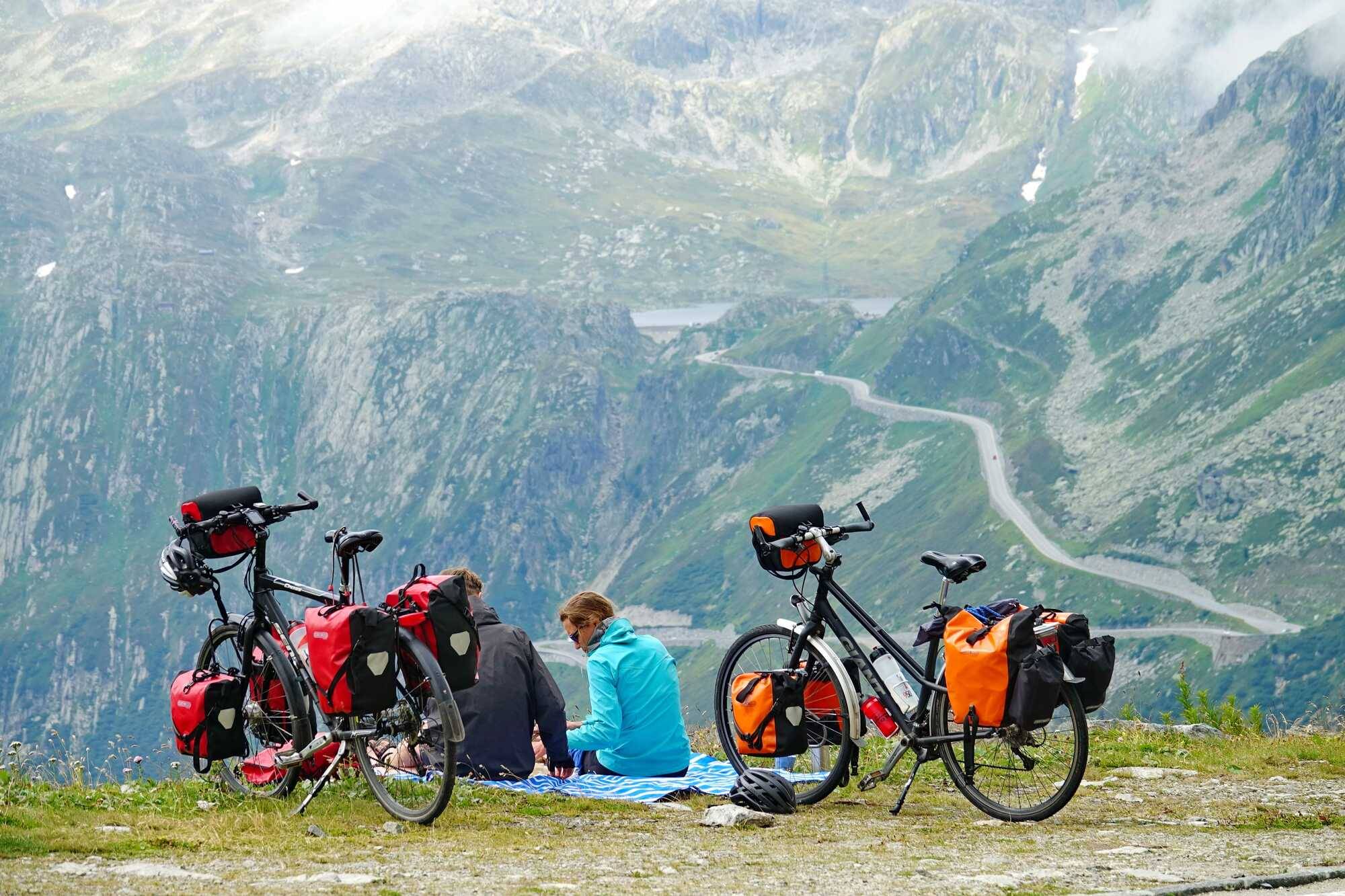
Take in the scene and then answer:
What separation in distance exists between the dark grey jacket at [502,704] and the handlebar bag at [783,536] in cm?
268

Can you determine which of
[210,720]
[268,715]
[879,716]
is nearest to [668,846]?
[879,716]

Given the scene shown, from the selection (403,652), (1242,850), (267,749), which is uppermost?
(403,652)

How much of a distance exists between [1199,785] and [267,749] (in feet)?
33.9

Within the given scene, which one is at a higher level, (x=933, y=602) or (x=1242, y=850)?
(x=933, y=602)

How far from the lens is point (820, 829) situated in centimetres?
1341

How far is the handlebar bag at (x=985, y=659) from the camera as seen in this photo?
42.2 feet

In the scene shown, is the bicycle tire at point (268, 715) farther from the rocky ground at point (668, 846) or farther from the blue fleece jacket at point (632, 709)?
the blue fleece jacket at point (632, 709)

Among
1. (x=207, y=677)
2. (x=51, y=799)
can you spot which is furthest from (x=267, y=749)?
(x=51, y=799)

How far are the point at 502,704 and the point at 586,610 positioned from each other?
1.35m

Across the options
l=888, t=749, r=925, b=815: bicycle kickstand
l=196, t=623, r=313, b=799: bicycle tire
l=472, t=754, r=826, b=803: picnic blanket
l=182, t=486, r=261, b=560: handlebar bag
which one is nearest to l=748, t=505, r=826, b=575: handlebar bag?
l=888, t=749, r=925, b=815: bicycle kickstand

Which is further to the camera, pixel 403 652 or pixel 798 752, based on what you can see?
pixel 798 752

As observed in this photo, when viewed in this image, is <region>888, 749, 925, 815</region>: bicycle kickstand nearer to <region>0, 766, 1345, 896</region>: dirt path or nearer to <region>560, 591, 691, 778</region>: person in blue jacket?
<region>0, 766, 1345, 896</region>: dirt path

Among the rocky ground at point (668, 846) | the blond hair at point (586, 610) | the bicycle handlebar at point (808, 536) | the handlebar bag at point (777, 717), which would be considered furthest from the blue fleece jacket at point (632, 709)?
the bicycle handlebar at point (808, 536)

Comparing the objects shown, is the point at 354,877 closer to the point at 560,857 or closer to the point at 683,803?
the point at 560,857
